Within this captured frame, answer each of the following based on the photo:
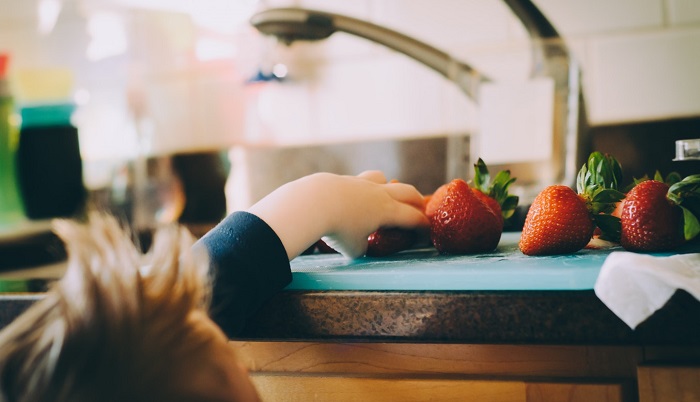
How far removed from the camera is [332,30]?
0.93 metres

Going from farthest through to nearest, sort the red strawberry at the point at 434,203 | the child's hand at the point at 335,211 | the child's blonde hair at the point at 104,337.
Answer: the red strawberry at the point at 434,203 < the child's hand at the point at 335,211 < the child's blonde hair at the point at 104,337

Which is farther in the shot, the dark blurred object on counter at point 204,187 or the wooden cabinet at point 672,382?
the dark blurred object on counter at point 204,187

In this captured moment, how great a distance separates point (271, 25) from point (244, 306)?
53 cm

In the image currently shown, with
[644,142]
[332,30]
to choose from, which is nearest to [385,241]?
[332,30]

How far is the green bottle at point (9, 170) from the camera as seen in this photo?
4.57 feet

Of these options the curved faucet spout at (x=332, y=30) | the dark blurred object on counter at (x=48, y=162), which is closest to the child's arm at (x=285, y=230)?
the curved faucet spout at (x=332, y=30)

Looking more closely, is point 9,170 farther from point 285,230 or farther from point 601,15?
point 601,15

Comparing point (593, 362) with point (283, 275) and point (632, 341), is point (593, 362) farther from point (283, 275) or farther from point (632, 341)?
point (283, 275)

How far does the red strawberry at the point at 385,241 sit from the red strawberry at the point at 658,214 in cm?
22

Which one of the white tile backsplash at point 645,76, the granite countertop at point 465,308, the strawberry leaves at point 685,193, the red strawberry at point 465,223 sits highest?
the white tile backsplash at point 645,76

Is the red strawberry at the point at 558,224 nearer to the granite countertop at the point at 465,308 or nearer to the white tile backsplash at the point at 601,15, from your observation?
the granite countertop at the point at 465,308

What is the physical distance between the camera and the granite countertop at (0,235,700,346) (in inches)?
17.3

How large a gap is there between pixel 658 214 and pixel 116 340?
0.43 meters

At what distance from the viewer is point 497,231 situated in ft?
1.98
